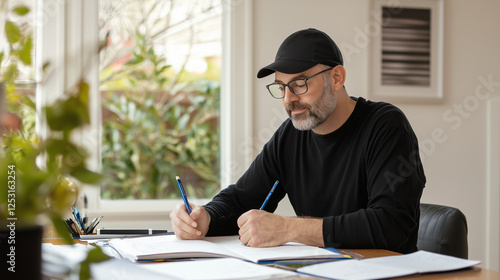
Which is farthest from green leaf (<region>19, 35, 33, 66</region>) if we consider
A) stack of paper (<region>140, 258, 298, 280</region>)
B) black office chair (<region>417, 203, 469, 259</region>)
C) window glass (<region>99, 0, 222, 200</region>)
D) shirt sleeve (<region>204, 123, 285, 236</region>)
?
window glass (<region>99, 0, 222, 200</region>)

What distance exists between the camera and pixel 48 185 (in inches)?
16.2

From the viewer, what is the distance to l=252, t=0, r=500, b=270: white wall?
3.09 metres

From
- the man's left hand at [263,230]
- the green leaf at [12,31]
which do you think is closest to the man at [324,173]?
the man's left hand at [263,230]

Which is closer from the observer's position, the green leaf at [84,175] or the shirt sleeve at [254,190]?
the green leaf at [84,175]

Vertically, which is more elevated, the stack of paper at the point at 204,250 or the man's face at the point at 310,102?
the man's face at the point at 310,102

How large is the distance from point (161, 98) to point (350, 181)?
1.63m

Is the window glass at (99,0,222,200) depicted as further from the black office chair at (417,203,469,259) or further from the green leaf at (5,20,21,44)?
the green leaf at (5,20,21,44)

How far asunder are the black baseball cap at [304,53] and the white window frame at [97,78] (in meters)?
1.00

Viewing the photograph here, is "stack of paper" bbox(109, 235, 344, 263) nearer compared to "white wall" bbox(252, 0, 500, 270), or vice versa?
"stack of paper" bbox(109, 235, 344, 263)

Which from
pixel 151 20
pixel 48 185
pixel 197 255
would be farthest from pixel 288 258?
pixel 151 20

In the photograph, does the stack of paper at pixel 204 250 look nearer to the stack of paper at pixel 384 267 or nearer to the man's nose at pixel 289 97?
the stack of paper at pixel 384 267

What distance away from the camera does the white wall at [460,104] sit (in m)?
3.09

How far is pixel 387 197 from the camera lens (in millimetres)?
1604

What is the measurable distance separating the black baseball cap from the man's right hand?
0.55 m
